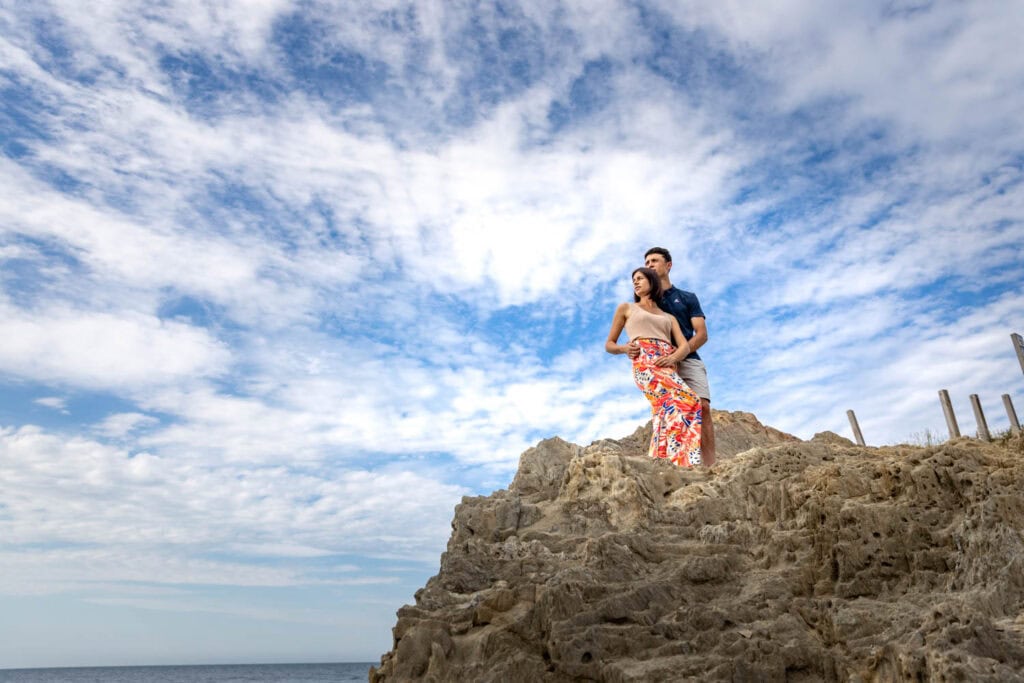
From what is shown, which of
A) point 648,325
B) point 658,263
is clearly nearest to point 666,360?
point 648,325

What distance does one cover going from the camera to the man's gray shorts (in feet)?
32.3

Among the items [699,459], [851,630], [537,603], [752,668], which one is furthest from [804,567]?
[699,459]

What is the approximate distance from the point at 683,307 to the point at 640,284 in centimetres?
70

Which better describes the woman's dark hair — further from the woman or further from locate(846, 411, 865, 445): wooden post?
locate(846, 411, 865, 445): wooden post

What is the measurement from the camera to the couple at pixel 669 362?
371 inches

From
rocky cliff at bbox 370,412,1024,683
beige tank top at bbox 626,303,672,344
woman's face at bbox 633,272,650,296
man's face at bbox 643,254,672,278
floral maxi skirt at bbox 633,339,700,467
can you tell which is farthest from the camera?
man's face at bbox 643,254,672,278

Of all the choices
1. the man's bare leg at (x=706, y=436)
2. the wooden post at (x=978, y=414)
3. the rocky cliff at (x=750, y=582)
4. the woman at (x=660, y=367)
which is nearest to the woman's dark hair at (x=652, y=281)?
the woman at (x=660, y=367)

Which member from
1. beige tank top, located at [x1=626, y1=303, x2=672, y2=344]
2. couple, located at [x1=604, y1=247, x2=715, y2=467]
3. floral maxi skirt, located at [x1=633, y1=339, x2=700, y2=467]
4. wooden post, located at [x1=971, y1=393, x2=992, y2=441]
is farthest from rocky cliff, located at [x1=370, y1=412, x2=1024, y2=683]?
wooden post, located at [x1=971, y1=393, x2=992, y2=441]

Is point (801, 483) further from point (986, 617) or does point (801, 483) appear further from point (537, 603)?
point (537, 603)

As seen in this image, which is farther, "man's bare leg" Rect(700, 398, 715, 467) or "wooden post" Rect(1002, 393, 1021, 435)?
"wooden post" Rect(1002, 393, 1021, 435)

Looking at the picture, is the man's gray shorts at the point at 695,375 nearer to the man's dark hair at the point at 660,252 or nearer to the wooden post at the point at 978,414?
the man's dark hair at the point at 660,252

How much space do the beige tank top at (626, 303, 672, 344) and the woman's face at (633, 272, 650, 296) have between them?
0.27m

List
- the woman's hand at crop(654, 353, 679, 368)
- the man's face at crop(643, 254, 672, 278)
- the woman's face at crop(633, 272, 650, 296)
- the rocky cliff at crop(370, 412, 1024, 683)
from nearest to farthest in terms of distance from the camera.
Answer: the rocky cliff at crop(370, 412, 1024, 683) → the woman's hand at crop(654, 353, 679, 368) → the woman's face at crop(633, 272, 650, 296) → the man's face at crop(643, 254, 672, 278)

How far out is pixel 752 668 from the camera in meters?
4.82
